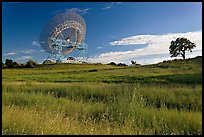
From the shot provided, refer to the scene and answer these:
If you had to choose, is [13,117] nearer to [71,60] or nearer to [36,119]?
[36,119]

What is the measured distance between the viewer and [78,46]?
8438 cm

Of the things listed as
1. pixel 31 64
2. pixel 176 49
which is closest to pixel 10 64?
pixel 31 64

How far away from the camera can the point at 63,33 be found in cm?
7012

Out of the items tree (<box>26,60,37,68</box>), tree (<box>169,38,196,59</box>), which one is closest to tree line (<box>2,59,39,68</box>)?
tree (<box>26,60,37,68</box>)

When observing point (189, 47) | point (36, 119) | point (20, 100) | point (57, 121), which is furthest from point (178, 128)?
point (189, 47)

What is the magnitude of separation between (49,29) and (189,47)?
31788mm

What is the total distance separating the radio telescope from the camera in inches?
2480

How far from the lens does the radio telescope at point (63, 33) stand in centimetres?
6300

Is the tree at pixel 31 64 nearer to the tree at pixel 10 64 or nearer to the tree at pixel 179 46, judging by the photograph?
the tree at pixel 10 64

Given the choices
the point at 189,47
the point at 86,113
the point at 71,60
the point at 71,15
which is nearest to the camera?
the point at 86,113

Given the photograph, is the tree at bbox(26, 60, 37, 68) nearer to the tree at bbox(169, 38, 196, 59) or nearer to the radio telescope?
the radio telescope

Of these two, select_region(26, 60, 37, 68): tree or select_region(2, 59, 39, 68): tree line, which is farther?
select_region(26, 60, 37, 68): tree

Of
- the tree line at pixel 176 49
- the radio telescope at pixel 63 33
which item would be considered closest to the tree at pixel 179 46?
the tree line at pixel 176 49

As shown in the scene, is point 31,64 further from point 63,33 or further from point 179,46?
point 179,46
